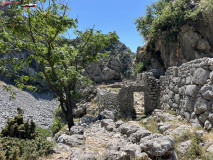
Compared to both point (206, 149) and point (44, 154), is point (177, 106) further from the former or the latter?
point (44, 154)

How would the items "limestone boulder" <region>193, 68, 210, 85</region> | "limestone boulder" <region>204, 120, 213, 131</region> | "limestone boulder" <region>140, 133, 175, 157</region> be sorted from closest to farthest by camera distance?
"limestone boulder" <region>140, 133, 175, 157</region> → "limestone boulder" <region>204, 120, 213, 131</region> → "limestone boulder" <region>193, 68, 210, 85</region>

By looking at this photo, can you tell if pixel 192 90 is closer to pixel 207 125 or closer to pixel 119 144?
pixel 207 125

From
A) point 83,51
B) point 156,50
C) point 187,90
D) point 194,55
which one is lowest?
point 187,90

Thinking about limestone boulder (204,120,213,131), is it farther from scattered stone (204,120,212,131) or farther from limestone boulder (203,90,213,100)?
limestone boulder (203,90,213,100)

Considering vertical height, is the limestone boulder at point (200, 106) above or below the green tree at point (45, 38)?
below

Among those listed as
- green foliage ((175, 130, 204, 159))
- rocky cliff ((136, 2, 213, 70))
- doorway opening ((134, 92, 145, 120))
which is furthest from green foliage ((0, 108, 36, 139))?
rocky cliff ((136, 2, 213, 70))

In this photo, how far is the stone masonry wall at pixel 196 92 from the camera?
506 cm

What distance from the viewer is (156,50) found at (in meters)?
24.1

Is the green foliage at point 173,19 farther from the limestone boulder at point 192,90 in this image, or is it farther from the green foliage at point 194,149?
the green foliage at point 194,149

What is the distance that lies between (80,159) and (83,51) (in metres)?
6.87

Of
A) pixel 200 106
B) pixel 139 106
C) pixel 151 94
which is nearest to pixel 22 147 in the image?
pixel 200 106

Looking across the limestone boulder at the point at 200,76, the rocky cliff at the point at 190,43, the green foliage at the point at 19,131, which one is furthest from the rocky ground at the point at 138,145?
the rocky cliff at the point at 190,43

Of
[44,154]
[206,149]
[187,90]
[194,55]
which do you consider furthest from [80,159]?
[194,55]

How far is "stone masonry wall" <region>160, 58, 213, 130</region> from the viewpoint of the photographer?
506 cm
